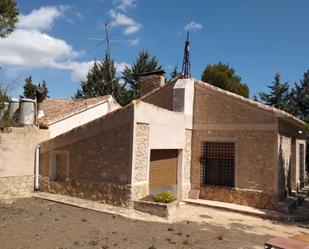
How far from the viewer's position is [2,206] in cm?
1215

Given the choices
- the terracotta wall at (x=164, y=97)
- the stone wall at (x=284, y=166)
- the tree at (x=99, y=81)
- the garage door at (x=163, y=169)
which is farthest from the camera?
the tree at (x=99, y=81)

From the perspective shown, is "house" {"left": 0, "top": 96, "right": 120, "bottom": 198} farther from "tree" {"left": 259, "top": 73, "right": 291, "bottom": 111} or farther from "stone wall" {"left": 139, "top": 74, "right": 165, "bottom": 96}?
"tree" {"left": 259, "top": 73, "right": 291, "bottom": 111}

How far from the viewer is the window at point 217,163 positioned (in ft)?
49.5

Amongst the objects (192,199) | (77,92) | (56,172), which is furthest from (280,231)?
(77,92)

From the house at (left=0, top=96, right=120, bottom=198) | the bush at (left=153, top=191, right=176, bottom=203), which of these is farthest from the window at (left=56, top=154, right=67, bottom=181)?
the bush at (left=153, top=191, right=176, bottom=203)

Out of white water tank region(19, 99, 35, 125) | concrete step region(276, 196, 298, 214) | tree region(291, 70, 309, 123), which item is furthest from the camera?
tree region(291, 70, 309, 123)

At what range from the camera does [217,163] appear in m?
15.4

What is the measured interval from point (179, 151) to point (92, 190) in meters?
4.19

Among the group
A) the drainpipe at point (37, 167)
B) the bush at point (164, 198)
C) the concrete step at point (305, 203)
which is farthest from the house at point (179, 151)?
the concrete step at point (305, 203)

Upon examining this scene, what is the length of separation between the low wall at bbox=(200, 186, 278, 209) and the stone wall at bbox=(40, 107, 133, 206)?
460 centimetres

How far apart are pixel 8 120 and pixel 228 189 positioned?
30.1ft

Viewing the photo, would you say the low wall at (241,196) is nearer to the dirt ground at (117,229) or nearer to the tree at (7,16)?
the dirt ground at (117,229)

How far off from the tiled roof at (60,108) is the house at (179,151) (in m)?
2.24

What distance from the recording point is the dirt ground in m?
8.59
